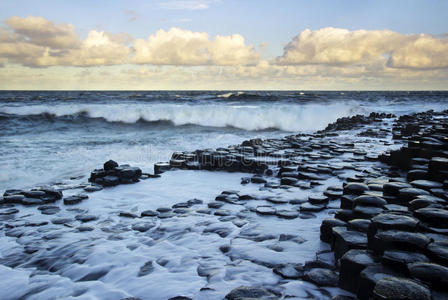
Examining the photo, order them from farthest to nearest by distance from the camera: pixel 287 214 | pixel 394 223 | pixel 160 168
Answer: pixel 160 168
pixel 287 214
pixel 394 223

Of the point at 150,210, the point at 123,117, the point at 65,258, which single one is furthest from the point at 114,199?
the point at 123,117

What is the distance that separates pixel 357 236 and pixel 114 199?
318 cm

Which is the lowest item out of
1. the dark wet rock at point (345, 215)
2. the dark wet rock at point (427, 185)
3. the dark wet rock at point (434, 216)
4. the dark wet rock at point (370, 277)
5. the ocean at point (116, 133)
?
the ocean at point (116, 133)

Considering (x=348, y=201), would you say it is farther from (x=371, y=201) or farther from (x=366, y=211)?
(x=366, y=211)

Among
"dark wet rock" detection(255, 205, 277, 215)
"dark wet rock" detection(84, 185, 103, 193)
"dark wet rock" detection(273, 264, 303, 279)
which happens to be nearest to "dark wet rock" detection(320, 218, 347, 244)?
"dark wet rock" detection(273, 264, 303, 279)

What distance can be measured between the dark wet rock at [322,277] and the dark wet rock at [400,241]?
13.2 inches

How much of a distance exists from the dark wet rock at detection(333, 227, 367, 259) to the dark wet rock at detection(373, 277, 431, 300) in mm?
557

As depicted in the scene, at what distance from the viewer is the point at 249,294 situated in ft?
6.11

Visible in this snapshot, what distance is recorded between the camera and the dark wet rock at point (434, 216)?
82.3 inches

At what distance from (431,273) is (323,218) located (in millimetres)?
1670

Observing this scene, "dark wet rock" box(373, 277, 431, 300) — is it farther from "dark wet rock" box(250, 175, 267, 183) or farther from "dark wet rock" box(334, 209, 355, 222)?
"dark wet rock" box(250, 175, 267, 183)

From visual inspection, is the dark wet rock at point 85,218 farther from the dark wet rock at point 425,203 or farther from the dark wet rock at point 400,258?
the dark wet rock at point 425,203

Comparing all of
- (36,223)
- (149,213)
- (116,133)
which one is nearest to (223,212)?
(149,213)

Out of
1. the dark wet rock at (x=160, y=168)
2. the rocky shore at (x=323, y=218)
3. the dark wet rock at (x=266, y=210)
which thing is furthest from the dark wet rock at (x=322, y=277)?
the dark wet rock at (x=160, y=168)
